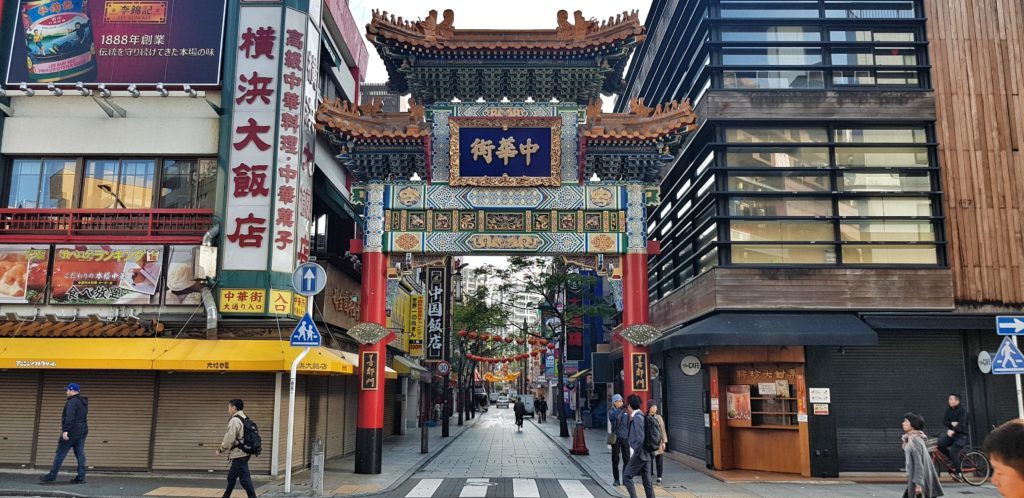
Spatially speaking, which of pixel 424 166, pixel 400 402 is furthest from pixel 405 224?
pixel 400 402

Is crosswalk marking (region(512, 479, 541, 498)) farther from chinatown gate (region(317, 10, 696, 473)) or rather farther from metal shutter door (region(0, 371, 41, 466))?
metal shutter door (region(0, 371, 41, 466))

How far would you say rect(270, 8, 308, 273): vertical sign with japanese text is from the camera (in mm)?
16156

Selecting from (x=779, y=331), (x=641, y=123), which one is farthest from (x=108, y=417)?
(x=779, y=331)

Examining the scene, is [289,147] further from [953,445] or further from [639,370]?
[953,445]

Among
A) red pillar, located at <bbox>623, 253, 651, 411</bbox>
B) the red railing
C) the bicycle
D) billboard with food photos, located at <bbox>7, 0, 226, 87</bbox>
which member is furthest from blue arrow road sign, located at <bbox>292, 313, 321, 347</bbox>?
the bicycle

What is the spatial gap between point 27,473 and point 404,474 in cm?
767

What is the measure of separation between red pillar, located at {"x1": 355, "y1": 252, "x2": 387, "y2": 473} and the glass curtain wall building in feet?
26.6

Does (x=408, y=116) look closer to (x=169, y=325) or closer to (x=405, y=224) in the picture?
(x=405, y=224)

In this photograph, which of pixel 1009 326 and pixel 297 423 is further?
pixel 297 423

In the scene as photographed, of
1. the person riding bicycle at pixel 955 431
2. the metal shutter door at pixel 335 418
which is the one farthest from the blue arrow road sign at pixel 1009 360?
the metal shutter door at pixel 335 418

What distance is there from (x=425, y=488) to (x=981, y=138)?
1528cm

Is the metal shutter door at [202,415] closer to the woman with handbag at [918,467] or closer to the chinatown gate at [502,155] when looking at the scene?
the chinatown gate at [502,155]

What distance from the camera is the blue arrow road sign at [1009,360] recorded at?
37.4 ft

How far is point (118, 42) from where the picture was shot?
17.3 meters
